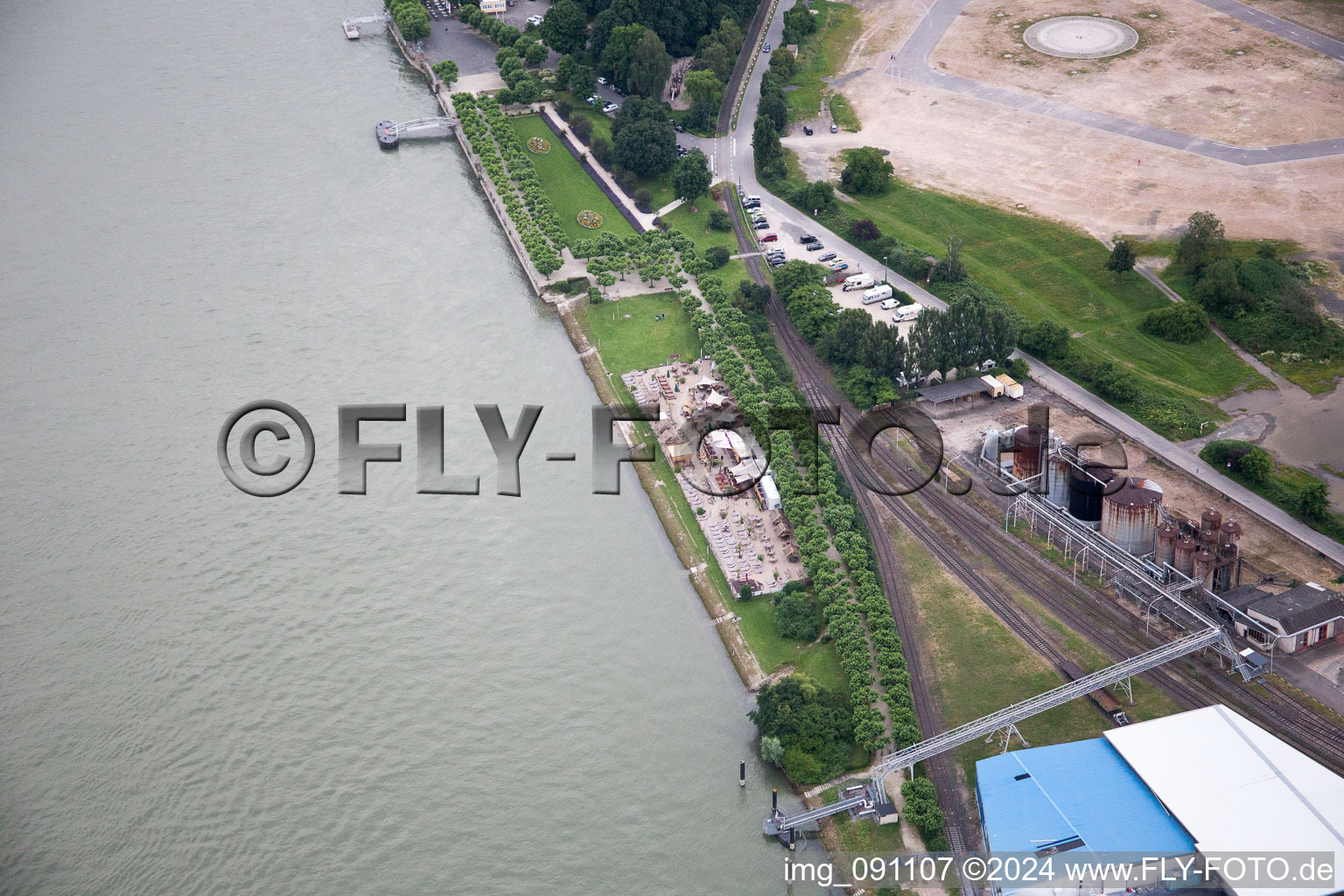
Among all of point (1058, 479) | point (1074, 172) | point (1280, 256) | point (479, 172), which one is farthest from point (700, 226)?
point (1280, 256)

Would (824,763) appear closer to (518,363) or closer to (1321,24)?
(518,363)

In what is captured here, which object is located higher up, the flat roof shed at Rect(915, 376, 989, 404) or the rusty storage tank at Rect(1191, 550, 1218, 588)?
the flat roof shed at Rect(915, 376, 989, 404)

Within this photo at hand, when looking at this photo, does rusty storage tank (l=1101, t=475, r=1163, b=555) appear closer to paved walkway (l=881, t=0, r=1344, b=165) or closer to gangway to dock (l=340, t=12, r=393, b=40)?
paved walkway (l=881, t=0, r=1344, b=165)

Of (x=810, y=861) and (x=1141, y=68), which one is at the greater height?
(x=1141, y=68)

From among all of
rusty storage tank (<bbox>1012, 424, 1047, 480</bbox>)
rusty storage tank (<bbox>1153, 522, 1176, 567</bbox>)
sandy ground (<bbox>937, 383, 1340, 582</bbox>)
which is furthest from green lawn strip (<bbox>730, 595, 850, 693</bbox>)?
sandy ground (<bbox>937, 383, 1340, 582</bbox>)

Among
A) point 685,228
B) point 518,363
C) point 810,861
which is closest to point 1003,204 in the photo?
point 685,228
